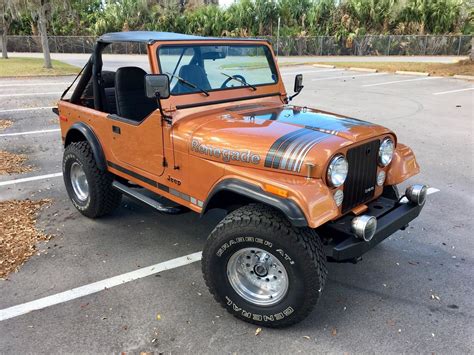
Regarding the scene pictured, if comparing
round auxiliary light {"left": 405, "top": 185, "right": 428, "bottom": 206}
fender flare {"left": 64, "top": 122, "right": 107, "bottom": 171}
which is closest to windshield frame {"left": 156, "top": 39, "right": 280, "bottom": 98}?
fender flare {"left": 64, "top": 122, "right": 107, "bottom": 171}

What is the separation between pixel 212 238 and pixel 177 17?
32.2 metres

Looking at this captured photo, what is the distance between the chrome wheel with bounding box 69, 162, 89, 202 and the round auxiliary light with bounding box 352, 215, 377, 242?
299cm

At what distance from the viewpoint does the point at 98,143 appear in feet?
13.8

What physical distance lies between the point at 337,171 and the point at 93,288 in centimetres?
207

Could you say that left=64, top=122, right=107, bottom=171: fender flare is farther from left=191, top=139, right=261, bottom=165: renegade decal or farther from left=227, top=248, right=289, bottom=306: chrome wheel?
left=227, top=248, right=289, bottom=306: chrome wheel

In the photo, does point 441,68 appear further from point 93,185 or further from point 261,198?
point 261,198

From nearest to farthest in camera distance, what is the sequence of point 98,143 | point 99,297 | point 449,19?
1. point 99,297
2. point 98,143
3. point 449,19

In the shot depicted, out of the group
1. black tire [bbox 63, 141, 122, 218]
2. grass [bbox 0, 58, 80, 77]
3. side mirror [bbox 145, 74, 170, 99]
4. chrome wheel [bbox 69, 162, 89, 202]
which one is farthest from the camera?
grass [bbox 0, 58, 80, 77]

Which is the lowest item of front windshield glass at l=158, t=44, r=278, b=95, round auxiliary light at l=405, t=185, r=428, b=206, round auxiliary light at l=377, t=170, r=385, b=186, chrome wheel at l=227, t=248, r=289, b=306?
chrome wheel at l=227, t=248, r=289, b=306

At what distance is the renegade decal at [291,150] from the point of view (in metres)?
2.73

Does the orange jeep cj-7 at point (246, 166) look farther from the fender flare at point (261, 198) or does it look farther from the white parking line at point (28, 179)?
the white parking line at point (28, 179)

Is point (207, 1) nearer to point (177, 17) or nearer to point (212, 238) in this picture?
point (177, 17)

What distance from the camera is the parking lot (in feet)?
9.07

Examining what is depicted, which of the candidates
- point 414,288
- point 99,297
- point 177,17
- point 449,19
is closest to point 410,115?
point 414,288
